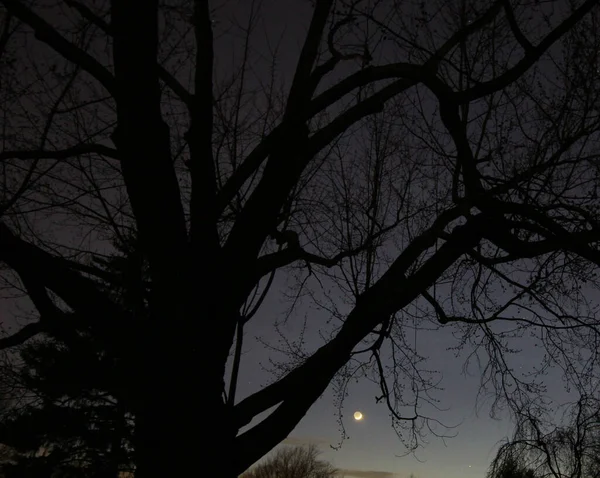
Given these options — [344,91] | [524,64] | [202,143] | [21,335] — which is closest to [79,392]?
[21,335]

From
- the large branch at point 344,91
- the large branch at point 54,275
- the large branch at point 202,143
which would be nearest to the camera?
the large branch at point 54,275

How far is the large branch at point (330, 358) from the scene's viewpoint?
3.81 m

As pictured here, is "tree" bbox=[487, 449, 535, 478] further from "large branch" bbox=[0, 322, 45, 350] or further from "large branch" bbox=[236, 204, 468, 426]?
"large branch" bbox=[0, 322, 45, 350]

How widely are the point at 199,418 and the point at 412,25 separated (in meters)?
4.05

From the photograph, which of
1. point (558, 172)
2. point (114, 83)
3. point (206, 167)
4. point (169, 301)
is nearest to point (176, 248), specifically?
point (169, 301)

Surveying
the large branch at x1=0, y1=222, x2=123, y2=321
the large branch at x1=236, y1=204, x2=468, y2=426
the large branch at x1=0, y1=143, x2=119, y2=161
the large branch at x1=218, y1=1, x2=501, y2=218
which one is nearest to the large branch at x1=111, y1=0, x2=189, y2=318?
the large branch at x1=0, y1=222, x2=123, y2=321

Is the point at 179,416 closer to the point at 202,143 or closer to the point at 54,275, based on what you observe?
the point at 54,275

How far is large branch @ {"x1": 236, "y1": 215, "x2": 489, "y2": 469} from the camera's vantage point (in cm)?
381

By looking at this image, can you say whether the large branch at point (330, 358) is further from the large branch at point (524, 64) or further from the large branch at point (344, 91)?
the large branch at point (344, 91)

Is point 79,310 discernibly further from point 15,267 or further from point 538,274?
point 538,274

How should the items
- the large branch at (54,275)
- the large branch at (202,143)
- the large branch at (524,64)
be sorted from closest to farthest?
the large branch at (54,275) < the large branch at (202,143) < the large branch at (524,64)

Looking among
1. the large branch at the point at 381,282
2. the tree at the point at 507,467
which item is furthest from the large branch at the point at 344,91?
the tree at the point at 507,467

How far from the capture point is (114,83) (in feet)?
11.7

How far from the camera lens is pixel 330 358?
13.0 ft
